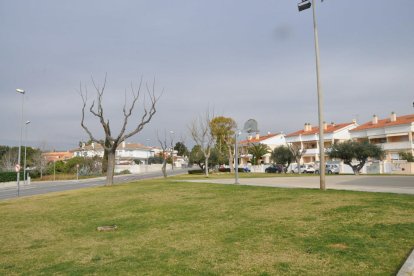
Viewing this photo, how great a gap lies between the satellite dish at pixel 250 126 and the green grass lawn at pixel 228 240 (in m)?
12.7

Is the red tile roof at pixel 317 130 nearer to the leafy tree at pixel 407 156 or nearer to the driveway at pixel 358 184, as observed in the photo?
the leafy tree at pixel 407 156

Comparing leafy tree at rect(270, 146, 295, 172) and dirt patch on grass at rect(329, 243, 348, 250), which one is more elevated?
leafy tree at rect(270, 146, 295, 172)

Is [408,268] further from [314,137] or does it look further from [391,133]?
[314,137]

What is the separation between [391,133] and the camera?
56688 mm

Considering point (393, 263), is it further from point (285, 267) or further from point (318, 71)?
point (318, 71)

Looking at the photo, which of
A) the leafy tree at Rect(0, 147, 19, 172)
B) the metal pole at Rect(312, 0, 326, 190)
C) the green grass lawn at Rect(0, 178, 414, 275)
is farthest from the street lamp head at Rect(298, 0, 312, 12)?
the leafy tree at Rect(0, 147, 19, 172)

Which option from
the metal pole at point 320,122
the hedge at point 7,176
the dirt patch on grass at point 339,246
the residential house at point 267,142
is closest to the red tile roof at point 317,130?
the residential house at point 267,142

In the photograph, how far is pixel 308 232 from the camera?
291 inches

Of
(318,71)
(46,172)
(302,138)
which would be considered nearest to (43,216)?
(318,71)

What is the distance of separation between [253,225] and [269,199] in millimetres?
4472

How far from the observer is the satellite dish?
24747 millimetres

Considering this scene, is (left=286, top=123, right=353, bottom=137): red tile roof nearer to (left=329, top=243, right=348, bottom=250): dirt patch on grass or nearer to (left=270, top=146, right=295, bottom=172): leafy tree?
(left=270, top=146, right=295, bottom=172): leafy tree

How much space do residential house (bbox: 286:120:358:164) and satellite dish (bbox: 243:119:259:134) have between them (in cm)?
3922

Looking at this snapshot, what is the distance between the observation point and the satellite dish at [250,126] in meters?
24.7
